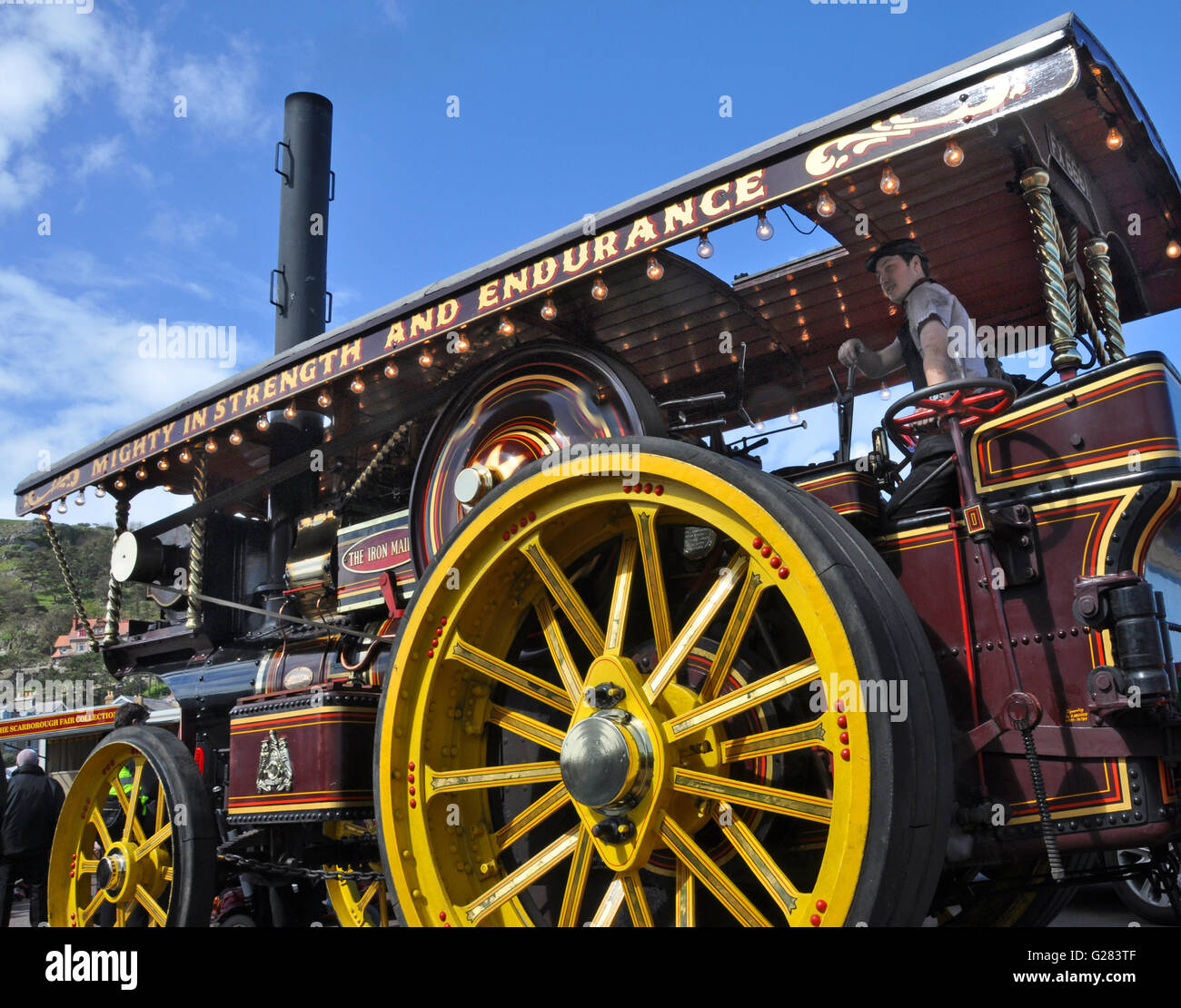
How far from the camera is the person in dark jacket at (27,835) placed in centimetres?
673

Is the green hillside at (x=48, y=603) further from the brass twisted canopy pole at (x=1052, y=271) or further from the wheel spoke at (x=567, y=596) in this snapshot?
the brass twisted canopy pole at (x=1052, y=271)

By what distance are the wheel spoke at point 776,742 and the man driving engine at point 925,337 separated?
0.80m

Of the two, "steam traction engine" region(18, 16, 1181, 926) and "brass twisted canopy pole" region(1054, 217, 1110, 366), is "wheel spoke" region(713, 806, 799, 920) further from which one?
"brass twisted canopy pole" region(1054, 217, 1110, 366)

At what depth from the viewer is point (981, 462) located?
264cm

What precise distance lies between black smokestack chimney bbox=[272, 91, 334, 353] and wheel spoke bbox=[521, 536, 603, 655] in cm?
640

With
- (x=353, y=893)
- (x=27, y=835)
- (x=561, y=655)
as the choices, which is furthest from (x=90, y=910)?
(x=561, y=655)

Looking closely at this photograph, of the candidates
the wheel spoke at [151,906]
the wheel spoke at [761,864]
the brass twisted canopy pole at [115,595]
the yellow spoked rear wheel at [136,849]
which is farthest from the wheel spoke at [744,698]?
the brass twisted canopy pole at [115,595]

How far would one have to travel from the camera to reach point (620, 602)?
289 centimetres

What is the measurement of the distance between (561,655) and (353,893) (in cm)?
198

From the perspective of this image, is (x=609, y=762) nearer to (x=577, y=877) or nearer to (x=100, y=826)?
(x=577, y=877)

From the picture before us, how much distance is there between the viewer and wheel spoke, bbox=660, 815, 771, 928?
2.43m

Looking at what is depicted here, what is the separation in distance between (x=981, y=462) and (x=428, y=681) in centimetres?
172
